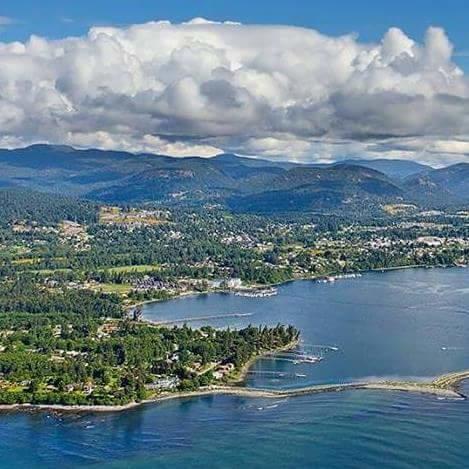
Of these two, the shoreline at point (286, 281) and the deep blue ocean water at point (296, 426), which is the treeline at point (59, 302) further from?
the deep blue ocean water at point (296, 426)

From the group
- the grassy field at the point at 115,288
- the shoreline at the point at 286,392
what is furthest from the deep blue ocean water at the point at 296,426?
the grassy field at the point at 115,288

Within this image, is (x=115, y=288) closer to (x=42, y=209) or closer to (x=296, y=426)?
(x=296, y=426)

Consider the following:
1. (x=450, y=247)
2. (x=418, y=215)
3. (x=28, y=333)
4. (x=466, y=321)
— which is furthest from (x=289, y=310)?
(x=418, y=215)

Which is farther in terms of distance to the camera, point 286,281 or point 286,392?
point 286,281

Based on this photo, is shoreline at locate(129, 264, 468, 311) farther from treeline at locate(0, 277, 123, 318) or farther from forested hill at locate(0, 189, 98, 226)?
forested hill at locate(0, 189, 98, 226)

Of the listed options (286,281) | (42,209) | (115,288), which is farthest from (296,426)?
(42,209)
